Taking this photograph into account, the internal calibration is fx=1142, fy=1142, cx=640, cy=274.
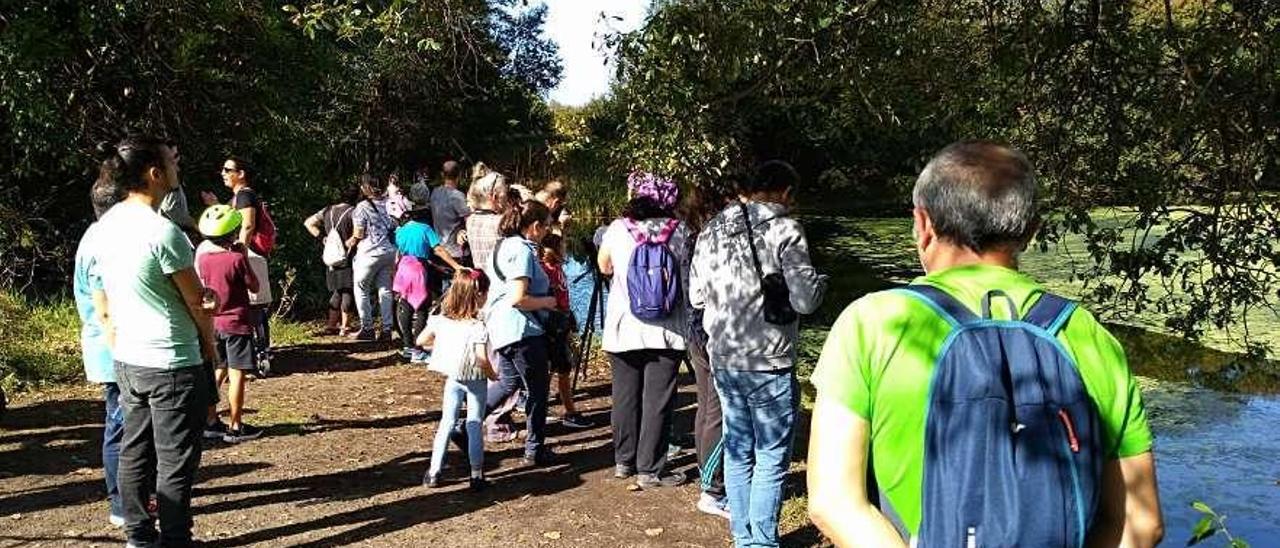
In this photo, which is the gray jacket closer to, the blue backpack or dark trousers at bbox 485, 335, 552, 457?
dark trousers at bbox 485, 335, 552, 457

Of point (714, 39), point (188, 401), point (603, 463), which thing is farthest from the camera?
point (603, 463)

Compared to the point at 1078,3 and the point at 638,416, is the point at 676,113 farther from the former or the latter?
the point at 1078,3

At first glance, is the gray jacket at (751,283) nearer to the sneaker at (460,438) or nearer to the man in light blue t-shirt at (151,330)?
the man in light blue t-shirt at (151,330)

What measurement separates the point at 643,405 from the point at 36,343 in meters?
5.62

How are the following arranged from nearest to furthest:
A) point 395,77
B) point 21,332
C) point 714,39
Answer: point 714,39, point 21,332, point 395,77

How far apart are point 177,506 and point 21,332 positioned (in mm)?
5096

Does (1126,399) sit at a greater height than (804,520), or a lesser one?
greater

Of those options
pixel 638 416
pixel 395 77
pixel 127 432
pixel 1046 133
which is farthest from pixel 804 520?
pixel 395 77

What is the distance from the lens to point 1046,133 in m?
5.63

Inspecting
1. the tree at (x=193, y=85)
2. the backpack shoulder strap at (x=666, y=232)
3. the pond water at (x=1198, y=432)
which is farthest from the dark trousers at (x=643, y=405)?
the pond water at (x=1198, y=432)

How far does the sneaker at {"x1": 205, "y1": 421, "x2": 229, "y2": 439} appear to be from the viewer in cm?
603

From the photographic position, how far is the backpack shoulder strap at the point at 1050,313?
1.62 m

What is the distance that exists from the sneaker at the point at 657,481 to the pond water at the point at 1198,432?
2523 millimetres

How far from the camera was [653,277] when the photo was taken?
4.99m
